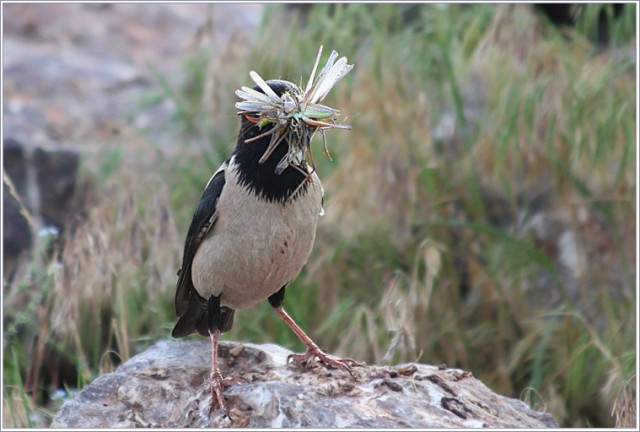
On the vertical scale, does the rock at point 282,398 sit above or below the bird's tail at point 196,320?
below

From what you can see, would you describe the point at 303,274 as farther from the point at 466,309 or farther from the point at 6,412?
the point at 6,412

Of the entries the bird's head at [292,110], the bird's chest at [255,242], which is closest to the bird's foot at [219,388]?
the bird's chest at [255,242]

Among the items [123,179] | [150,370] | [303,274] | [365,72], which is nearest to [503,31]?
[365,72]

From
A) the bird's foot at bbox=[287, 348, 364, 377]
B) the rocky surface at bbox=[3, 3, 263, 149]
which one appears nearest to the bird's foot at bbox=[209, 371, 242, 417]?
the bird's foot at bbox=[287, 348, 364, 377]

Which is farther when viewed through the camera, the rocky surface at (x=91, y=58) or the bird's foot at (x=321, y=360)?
the rocky surface at (x=91, y=58)

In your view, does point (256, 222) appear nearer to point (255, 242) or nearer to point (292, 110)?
point (255, 242)

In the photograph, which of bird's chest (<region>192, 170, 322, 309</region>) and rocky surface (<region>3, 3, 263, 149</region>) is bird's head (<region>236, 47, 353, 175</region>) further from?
rocky surface (<region>3, 3, 263, 149</region>)

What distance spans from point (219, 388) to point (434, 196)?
12.9 ft

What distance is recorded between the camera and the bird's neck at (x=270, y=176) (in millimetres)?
4926

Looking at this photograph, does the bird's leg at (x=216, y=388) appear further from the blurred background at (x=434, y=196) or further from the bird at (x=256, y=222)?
the blurred background at (x=434, y=196)

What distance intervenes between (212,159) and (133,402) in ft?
13.0

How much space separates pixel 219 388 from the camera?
188 inches

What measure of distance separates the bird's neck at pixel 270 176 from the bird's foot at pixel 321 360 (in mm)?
827

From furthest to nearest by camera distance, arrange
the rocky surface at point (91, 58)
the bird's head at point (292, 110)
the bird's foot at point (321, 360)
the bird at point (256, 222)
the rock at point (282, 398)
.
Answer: the rocky surface at point (91, 58) → the bird's foot at point (321, 360) → the bird at point (256, 222) → the bird's head at point (292, 110) → the rock at point (282, 398)
